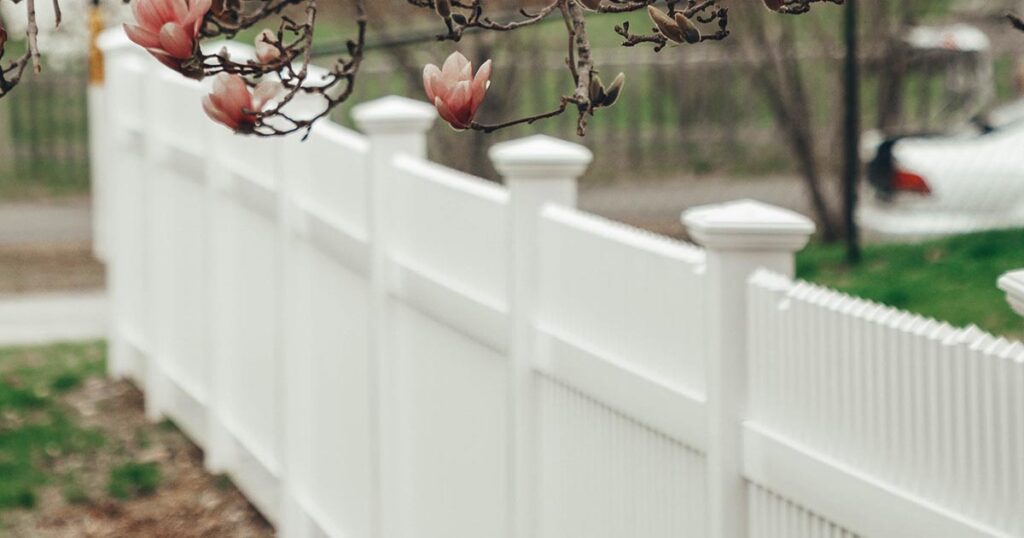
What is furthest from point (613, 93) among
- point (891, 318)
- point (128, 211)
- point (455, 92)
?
point (128, 211)

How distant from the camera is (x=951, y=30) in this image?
16.2 m

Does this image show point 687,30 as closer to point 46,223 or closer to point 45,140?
point 46,223

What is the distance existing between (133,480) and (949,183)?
5.06 meters

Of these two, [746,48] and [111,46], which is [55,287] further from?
[746,48]

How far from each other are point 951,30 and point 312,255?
11015mm

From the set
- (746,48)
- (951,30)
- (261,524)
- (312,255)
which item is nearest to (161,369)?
(261,524)

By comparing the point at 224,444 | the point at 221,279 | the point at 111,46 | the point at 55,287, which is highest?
the point at 111,46

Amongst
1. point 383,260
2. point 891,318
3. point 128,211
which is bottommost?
point 128,211

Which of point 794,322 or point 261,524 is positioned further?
point 261,524

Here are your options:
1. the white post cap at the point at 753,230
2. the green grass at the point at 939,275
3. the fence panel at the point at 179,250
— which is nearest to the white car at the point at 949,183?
the green grass at the point at 939,275

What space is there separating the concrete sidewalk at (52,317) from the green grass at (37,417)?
1.51 ft

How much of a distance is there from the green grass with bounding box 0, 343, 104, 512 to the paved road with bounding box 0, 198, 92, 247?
5.79 m

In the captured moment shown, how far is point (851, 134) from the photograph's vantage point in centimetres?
1038

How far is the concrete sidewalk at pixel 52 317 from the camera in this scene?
11.6 metres
